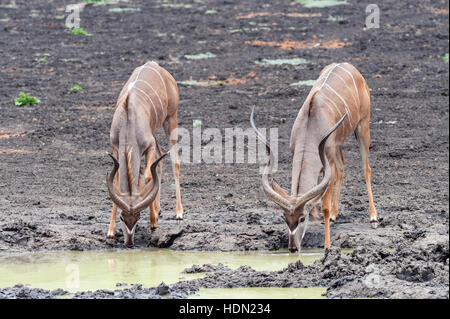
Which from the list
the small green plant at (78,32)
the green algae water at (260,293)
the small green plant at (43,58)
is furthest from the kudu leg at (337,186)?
the small green plant at (78,32)

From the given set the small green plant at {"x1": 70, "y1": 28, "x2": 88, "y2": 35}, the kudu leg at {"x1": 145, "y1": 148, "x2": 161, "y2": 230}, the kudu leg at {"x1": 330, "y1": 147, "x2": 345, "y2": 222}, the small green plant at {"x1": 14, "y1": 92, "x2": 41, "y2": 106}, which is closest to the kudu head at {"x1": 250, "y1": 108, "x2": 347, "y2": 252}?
the kudu leg at {"x1": 330, "y1": 147, "x2": 345, "y2": 222}

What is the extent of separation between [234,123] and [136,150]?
17.1 ft

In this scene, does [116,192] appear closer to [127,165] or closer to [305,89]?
[127,165]

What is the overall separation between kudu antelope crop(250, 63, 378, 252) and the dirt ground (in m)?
0.50

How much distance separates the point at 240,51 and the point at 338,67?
973cm

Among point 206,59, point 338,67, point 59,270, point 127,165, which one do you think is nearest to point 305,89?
point 206,59

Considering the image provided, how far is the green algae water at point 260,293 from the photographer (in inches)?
263

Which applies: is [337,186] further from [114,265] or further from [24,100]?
[24,100]

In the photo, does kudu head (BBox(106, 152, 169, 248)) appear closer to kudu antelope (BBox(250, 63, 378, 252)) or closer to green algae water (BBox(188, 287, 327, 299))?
kudu antelope (BBox(250, 63, 378, 252))

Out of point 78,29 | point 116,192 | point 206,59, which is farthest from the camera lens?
point 78,29

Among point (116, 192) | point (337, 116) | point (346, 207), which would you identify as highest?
point (337, 116)

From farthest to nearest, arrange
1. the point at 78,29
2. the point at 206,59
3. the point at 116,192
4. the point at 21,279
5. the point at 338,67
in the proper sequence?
the point at 78,29
the point at 206,59
the point at 338,67
the point at 116,192
the point at 21,279

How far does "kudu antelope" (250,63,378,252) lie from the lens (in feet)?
27.9

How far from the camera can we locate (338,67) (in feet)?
33.2
